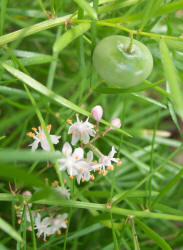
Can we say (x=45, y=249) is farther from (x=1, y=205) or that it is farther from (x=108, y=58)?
(x=108, y=58)

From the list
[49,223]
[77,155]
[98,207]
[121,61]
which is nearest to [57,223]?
[49,223]

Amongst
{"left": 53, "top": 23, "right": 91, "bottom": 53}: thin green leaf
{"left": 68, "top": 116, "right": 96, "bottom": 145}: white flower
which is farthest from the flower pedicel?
{"left": 53, "top": 23, "right": 91, "bottom": 53}: thin green leaf

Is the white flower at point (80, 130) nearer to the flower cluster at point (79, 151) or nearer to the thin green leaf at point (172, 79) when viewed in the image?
the flower cluster at point (79, 151)

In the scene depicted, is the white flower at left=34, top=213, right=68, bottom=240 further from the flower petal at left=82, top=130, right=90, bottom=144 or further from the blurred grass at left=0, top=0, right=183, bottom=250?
the flower petal at left=82, top=130, right=90, bottom=144

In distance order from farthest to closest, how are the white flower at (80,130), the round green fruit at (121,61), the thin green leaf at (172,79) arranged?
the white flower at (80,130) < the round green fruit at (121,61) < the thin green leaf at (172,79)

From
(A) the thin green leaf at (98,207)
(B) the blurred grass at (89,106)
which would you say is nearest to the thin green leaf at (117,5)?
(B) the blurred grass at (89,106)

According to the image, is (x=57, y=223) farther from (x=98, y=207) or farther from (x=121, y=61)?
(x=121, y=61)

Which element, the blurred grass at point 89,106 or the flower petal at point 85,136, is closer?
the blurred grass at point 89,106

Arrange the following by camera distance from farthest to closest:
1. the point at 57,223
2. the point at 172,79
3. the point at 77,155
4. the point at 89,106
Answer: the point at 89,106 → the point at 57,223 → the point at 77,155 → the point at 172,79
